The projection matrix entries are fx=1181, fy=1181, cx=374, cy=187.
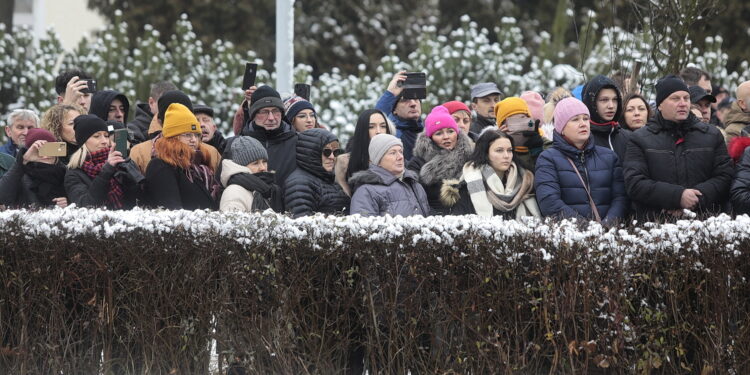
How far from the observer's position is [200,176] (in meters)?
8.59

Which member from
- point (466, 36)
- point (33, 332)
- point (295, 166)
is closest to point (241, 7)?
point (466, 36)

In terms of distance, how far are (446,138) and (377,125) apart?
0.53 metres

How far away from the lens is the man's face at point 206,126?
9.98 metres

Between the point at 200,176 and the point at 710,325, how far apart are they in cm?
386

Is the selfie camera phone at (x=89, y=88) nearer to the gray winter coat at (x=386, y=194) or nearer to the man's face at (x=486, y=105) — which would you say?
the gray winter coat at (x=386, y=194)

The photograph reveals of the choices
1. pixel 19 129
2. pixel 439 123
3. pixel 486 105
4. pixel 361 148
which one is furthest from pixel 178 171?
pixel 486 105

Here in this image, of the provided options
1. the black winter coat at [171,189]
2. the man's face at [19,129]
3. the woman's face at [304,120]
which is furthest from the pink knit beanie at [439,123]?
the man's face at [19,129]

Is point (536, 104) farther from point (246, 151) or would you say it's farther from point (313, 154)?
point (246, 151)

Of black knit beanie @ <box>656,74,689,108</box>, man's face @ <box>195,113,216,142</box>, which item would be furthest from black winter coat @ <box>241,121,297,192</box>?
black knit beanie @ <box>656,74,689,108</box>

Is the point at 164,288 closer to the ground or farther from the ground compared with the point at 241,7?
closer to the ground

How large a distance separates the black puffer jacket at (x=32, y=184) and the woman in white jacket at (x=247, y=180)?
136 centimetres

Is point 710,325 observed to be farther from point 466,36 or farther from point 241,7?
point 241,7

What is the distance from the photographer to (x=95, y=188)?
8383mm

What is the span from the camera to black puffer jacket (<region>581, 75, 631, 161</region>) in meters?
8.62
